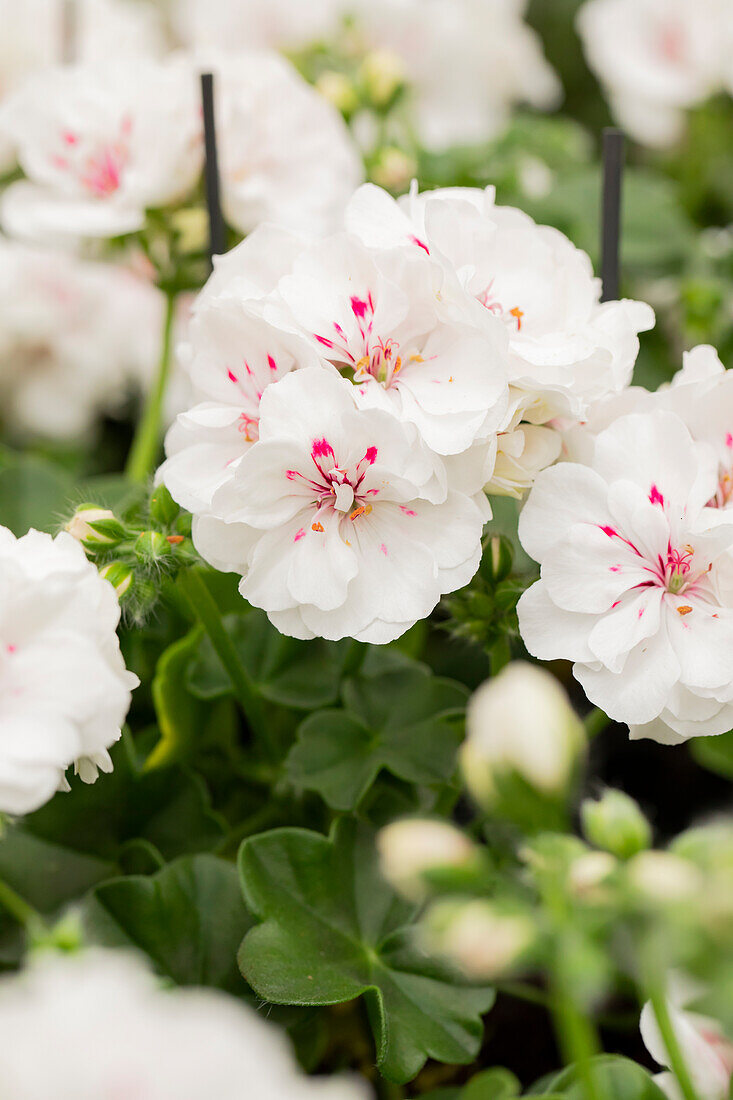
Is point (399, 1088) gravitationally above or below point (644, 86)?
below

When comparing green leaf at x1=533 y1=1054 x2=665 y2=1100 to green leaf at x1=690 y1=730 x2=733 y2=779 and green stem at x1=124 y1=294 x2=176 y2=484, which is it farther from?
green stem at x1=124 y1=294 x2=176 y2=484

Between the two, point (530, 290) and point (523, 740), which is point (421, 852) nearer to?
point (523, 740)

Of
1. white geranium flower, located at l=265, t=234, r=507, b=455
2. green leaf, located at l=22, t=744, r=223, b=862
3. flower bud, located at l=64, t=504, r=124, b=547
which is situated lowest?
green leaf, located at l=22, t=744, r=223, b=862

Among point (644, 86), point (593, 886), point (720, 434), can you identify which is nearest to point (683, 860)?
point (593, 886)

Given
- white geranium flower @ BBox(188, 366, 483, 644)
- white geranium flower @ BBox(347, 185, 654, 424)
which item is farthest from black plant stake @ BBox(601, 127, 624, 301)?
white geranium flower @ BBox(188, 366, 483, 644)

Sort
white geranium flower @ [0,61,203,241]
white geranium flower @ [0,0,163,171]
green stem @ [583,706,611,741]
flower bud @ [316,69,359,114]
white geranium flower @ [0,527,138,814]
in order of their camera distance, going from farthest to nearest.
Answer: white geranium flower @ [0,0,163,171] → flower bud @ [316,69,359,114] → white geranium flower @ [0,61,203,241] → green stem @ [583,706,611,741] → white geranium flower @ [0,527,138,814]

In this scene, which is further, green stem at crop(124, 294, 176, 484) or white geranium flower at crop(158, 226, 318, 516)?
green stem at crop(124, 294, 176, 484)

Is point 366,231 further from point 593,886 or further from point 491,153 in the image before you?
point 491,153
